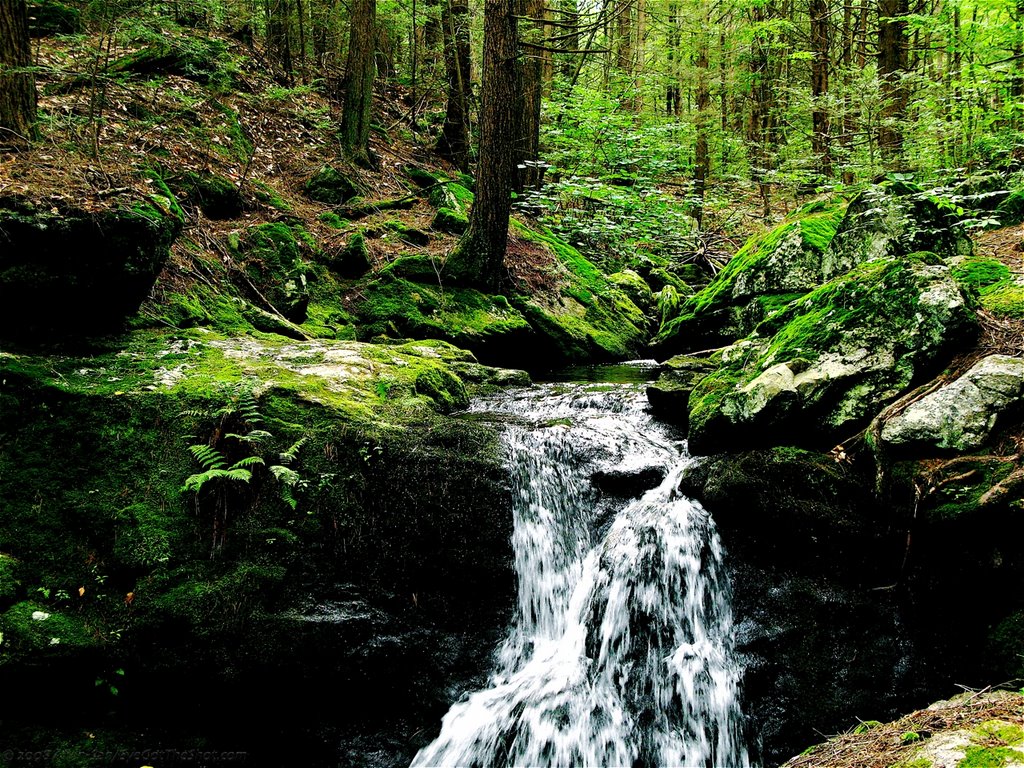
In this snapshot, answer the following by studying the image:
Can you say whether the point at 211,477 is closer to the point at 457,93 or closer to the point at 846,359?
the point at 846,359

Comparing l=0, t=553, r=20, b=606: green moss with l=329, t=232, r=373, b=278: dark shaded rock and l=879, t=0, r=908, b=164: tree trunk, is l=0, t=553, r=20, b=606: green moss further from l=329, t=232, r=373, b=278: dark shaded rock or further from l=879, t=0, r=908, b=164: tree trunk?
l=879, t=0, r=908, b=164: tree trunk

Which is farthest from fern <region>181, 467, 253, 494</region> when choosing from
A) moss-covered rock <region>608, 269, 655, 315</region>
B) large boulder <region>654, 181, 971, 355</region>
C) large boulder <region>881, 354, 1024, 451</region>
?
moss-covered rock <region>608, 269, 655, 315</region>

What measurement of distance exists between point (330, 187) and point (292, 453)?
24.8 ft

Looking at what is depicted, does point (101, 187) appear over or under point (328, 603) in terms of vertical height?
over

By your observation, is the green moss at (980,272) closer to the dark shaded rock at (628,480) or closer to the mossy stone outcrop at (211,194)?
the dark shaded rock at (628,480)

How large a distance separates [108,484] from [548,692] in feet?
11.1

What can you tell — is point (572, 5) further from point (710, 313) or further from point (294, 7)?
point (710, 313)

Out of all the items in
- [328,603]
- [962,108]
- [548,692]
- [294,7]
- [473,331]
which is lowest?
[548,692]

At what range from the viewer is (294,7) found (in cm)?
1440

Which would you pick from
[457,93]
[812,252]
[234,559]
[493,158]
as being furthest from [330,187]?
[234,559]

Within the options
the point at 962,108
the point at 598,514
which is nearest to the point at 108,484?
the point at 598,514

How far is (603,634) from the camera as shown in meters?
4.22

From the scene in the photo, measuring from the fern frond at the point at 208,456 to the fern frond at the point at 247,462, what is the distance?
9 centimetres

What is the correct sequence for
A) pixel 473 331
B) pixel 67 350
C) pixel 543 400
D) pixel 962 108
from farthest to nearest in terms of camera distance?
pixel 962 108 → pixel 473 331 → pixel 543 400 → pixel 67 350
